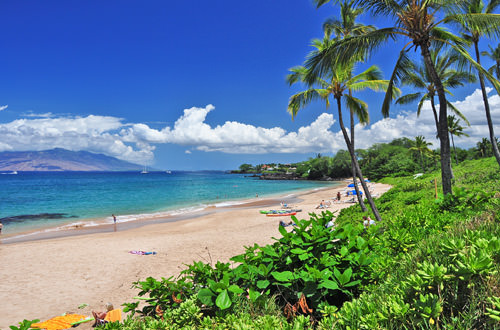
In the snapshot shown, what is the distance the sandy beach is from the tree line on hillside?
3778cm

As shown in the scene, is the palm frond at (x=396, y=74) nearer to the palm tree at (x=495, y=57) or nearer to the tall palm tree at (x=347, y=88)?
the tall palm tree at (x=347, y=88)

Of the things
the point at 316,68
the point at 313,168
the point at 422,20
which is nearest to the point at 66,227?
the point at 316,68

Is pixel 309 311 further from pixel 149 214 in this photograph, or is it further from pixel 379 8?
pixel 149 214

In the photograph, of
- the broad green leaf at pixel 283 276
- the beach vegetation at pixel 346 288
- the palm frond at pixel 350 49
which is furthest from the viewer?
the palm frond at pixel 350 49

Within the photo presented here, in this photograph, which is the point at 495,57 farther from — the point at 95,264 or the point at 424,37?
the point at 95,264

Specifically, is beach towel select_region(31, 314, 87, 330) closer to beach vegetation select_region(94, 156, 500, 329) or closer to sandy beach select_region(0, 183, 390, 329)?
sandy beach select_region(0, 183, 390, 329)

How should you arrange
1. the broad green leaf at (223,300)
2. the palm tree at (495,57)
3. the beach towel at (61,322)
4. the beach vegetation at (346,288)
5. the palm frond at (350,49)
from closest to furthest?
the beach vegetation at (346,288) < the broad green leaf at (223,300) < the beach towel at (61,322) < the palm frond at (350,49) < the palm tree at (495,57)

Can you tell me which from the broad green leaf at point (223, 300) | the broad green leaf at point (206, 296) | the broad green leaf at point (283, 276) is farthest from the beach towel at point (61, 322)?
the broad green leaf at point (283, 276)

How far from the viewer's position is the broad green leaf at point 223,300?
1.99 metres

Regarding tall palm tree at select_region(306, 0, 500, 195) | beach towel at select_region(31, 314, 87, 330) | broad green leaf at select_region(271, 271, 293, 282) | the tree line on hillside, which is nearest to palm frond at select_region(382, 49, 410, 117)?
tall palm tree at select_region(306, 0, 500, 195)

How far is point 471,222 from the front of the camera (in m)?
3.09

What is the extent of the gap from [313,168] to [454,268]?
99.4 meters

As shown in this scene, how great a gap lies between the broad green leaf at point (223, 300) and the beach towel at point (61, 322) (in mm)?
6551

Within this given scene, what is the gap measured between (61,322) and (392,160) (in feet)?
211
